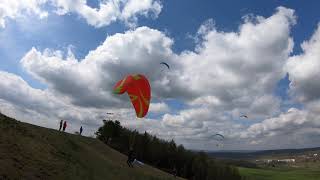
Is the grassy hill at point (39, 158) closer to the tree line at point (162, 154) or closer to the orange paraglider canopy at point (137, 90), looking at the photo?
the orange paraglider canopy at point (137, 90)

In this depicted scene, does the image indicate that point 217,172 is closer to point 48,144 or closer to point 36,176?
point 48,144

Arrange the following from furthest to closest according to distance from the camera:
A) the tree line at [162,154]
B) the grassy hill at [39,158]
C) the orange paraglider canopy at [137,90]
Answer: the tree line at [162,154]
the orange paraglider canopy at [137,90]
the grassy hill at [39,158]

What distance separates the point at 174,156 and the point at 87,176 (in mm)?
74563

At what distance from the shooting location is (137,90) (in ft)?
111

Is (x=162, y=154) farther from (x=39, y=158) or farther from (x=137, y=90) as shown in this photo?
(x=39, y=158)

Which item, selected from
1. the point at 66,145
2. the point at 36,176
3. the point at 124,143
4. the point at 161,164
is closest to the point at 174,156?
the point at 161,164

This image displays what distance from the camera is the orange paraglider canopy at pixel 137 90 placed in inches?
1297

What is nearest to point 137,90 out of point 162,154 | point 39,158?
point 39,158

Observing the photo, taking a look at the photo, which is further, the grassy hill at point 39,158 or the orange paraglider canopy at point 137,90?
the orange paraglider canopy at point 137,90

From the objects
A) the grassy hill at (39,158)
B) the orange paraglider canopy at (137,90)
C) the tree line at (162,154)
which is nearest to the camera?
the grassy hill at (39,158)

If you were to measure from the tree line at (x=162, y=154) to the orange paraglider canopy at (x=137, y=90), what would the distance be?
51.8 meters

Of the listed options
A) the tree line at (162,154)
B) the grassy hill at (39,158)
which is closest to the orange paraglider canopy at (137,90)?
the grassy hill at (39,158)

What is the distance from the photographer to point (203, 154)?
121812 millimetres

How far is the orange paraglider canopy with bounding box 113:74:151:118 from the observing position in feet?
108
